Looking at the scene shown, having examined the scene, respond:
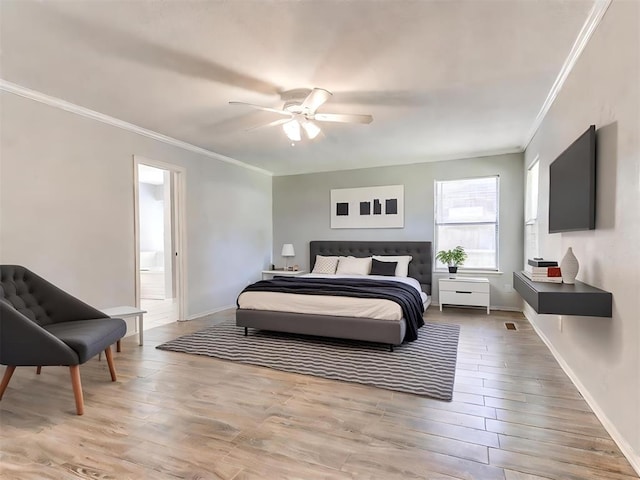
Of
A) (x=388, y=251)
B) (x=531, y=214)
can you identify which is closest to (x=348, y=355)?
(x=388, y=251)

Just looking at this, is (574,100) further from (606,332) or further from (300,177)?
(300,177)

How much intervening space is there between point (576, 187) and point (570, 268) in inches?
21.8

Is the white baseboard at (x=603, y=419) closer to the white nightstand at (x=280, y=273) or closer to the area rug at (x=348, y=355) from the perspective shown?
the area rug at (x=348, y=355)

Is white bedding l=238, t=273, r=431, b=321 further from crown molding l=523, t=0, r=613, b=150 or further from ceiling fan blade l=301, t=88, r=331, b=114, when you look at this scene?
crown molding l=523, t=0, r=613, b=150

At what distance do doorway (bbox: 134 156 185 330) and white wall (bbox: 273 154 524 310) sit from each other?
2.18m

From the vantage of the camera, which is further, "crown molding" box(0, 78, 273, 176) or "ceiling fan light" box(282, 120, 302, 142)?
"ceiling fan light" box(282, 120, 302, 142)

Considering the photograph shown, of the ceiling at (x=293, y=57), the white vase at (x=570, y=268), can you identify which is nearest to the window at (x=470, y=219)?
the ceiling at (x=293, y=57)

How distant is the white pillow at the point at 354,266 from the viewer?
5.54m

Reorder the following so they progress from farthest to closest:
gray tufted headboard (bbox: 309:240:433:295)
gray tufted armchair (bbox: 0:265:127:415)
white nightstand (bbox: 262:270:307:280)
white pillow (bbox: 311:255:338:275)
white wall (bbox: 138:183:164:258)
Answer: white wall (bbox: 138:183:164:258)
white nightstand (bbox: 262:270:307:280)
white pillow (bbox: 311:255:338:275)
gray tufted headboard (bbox: 309:240:433:295)
gray tufted armchair (bbox: 0:265:127:415)

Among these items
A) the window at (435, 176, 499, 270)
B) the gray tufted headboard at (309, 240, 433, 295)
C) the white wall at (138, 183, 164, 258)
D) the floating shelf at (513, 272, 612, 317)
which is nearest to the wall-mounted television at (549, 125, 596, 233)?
the floating shelf at (513, 272, 612, 317)

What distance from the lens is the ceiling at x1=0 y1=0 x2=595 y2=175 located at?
2.02 metres

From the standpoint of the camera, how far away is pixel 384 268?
5391mm

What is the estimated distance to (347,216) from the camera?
252 inches

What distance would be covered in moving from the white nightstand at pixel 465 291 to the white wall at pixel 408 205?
44cm
